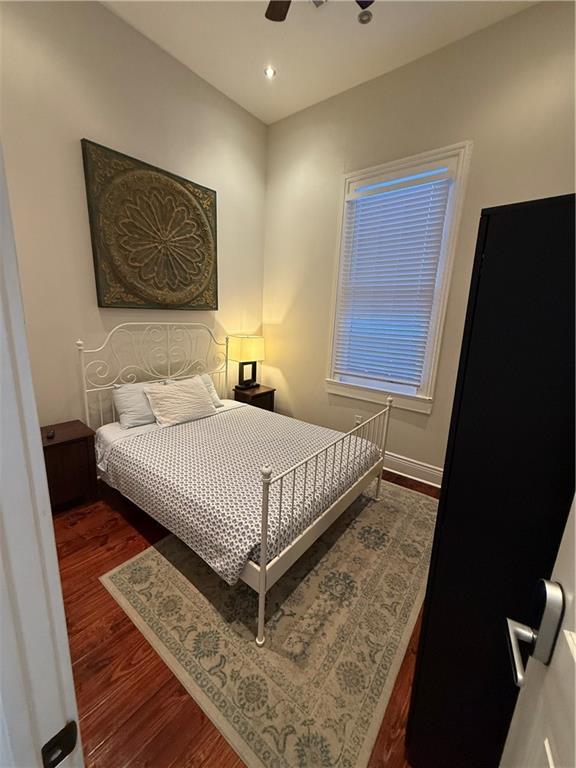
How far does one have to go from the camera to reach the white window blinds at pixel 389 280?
2730mm

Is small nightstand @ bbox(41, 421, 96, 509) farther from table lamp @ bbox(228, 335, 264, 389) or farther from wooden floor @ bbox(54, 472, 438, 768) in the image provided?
table lamp @ bbox(228, 335, 264, 389)

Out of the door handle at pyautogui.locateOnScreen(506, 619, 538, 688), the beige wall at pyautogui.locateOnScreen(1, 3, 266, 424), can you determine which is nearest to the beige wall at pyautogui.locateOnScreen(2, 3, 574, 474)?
the beige wall at pyautogui.locateOnScreen(1, 3, 266, 424)

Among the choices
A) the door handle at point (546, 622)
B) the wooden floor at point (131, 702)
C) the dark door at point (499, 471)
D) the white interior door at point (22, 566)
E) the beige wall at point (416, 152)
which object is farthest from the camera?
the beige wall at point (416, 152)

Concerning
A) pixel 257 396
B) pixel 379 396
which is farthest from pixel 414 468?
pixel 257 396

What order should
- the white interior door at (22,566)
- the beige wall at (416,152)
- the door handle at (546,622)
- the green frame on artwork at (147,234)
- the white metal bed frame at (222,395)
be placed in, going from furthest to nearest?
the green frame on artwork at (147,234) → the beige wall at (416,152) → the white metal bed frame at (222,395) → the door handle at (546,622) → the white interior door at (22,566)

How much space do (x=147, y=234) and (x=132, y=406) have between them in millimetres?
1505

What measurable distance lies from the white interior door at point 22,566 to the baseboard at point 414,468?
3002 millimetres

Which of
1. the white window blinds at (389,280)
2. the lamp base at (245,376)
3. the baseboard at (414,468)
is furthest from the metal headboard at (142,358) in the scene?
the baseboard at (414,468)

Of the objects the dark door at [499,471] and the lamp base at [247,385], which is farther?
the lamp base at [247,385]

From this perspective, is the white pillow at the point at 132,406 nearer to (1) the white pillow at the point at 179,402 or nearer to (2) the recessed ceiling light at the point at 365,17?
(1) the white pillow at the point at 179,402

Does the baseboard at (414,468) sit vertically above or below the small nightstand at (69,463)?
below

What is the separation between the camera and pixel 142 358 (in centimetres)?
298

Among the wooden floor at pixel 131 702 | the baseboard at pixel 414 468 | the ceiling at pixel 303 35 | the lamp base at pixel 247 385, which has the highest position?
the ceiling at pixel 303 35

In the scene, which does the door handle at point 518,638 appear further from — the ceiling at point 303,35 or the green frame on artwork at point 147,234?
the ceiling at point 303,35
